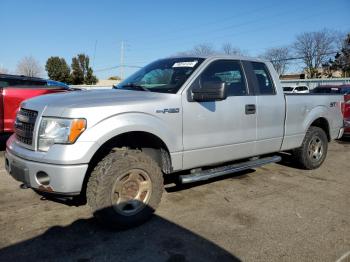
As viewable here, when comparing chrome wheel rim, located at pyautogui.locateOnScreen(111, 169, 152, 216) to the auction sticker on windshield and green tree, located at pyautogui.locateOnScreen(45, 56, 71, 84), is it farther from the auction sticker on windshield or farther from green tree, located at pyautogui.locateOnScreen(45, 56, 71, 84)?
green tree, located at pyautogui.locateOnScreen(45, 56, 71, 84)

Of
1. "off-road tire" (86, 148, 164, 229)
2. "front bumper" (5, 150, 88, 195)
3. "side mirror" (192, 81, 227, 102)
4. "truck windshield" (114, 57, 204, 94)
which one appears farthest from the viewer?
"truck windshield" (114, 57, 204, 94)

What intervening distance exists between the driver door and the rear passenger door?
14 cm

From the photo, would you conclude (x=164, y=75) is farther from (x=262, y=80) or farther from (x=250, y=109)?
(x=262, y=80)

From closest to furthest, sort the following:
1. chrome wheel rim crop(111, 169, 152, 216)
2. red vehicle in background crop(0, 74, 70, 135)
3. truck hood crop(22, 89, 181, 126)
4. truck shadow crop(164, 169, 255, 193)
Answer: truck hood crop(22, 89, 181, 126), chrome wheel rim crop(111, 169, 152, 216), truck shadow crop(164, 169, 255, 193), red vehicle in background crop(0, 74, 70, 135)

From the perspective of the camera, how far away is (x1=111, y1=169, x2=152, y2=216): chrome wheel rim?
3932mm

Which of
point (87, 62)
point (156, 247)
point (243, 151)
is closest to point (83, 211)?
point (156, 247)

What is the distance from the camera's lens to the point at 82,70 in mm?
53250

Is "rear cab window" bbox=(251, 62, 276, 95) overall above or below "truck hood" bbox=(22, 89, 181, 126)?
above

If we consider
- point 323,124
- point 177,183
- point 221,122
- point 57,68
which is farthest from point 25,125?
point 57,68

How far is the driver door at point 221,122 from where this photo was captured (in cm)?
448

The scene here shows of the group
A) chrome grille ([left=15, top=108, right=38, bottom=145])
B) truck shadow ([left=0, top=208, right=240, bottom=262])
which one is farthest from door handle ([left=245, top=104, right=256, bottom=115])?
chrome grille ([left=15, top=108, right=38, bottom=145])

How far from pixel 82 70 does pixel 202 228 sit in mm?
51971

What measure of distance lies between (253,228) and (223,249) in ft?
2.13

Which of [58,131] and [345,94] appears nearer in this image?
[58,131]
